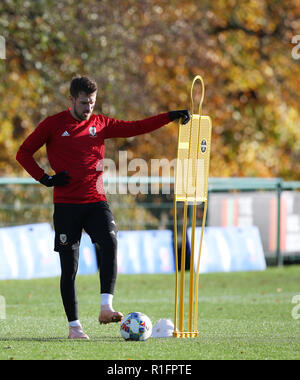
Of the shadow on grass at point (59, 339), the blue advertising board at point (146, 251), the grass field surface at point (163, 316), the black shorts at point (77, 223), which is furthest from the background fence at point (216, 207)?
the black shorts at point (77, 223)

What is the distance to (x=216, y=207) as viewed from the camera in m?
17.9

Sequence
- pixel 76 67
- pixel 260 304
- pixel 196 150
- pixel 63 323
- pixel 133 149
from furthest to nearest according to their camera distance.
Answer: pixel 133 149
pixel 76 67
pixel 260 304
pixel 63 323
pixel 196 150

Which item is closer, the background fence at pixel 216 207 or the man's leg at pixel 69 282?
the man's leg at pixel 69 282

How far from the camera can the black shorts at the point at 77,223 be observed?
821cm

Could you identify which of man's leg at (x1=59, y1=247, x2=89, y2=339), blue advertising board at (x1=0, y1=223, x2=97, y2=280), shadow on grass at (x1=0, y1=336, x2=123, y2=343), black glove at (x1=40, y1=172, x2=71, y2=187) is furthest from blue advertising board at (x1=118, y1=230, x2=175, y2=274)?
black glove at (x1=40, y1=172, x2=71, y2=187)

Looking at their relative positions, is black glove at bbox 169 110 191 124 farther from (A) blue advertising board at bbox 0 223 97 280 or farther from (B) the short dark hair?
(A) blue advertising board at bbox 0 223 97 280

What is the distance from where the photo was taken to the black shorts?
26.9 ft

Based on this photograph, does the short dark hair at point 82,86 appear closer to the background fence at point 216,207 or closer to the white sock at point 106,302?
the white sock at point 106,302

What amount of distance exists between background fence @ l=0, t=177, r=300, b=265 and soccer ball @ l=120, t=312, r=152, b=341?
8.44 meters

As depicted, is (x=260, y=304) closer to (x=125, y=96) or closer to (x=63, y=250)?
(x=63, y=250)

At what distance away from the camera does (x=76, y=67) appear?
837 inches

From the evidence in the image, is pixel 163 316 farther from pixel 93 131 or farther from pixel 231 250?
pixel 231 250
